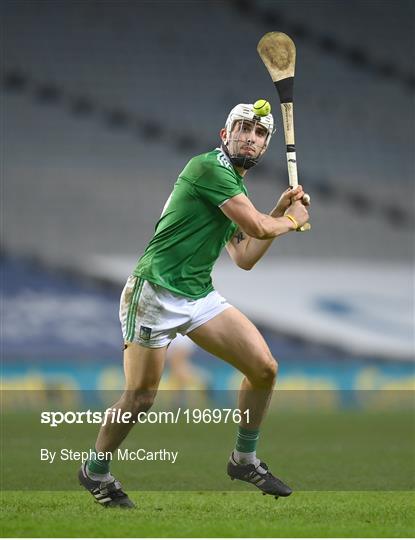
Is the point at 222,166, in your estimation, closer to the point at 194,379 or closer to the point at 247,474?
the point at 247,474

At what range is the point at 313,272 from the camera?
21953 mm

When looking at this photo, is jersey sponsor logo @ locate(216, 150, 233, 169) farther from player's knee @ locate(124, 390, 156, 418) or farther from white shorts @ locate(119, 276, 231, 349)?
player's knee @ locate(124, 390, 156, 418)

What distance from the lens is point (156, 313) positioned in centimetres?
637

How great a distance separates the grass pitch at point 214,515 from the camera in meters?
5.46

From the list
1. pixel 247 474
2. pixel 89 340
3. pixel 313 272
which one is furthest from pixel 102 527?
pixel 313 272

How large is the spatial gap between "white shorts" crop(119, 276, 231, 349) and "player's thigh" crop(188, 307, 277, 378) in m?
0.06

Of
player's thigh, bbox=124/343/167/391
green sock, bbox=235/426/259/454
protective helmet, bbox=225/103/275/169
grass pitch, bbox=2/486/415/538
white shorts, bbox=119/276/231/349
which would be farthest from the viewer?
green sock, bbox=235/426/259/454

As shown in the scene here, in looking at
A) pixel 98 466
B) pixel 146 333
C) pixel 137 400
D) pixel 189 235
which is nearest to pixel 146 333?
pixel 146 333

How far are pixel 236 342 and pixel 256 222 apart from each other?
0.71m

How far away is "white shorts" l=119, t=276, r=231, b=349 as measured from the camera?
6.35 meters

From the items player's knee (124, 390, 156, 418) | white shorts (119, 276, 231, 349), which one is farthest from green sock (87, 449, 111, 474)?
white shorts (119, 276, 231, 349)

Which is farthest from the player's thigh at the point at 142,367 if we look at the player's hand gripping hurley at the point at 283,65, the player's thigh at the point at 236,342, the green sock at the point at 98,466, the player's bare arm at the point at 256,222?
the player's hand gripping hurley at the point at 283,65

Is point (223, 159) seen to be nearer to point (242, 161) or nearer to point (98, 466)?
point (242, 161)

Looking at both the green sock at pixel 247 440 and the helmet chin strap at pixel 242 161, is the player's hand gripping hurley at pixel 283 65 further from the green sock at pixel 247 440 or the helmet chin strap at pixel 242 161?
the green sock at pixel 247 440
